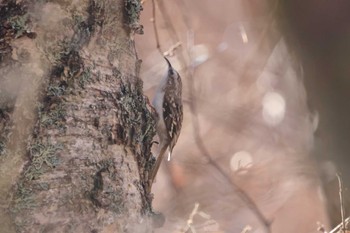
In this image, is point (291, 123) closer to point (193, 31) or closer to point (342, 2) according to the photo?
point (193, 31)

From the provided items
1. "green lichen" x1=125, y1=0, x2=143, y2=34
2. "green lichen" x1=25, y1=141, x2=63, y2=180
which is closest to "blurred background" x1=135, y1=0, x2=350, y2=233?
"green lichen" x1=125, y1=0, x2=143, y2=34

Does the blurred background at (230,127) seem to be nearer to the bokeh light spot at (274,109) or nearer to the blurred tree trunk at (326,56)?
the bokeh light spot at (274,109)

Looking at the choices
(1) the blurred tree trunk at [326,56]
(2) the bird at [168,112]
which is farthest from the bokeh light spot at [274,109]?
(1) the blurred tree trunk at [326,56]

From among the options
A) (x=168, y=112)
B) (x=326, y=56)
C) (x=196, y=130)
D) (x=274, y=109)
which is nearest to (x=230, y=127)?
(x=196, y=130)

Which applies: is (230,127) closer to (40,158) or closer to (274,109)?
(274,109)

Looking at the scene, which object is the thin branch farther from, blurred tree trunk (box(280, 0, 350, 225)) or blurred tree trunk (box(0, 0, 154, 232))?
blurred tree trunk (box(0, 0, 154, 232))

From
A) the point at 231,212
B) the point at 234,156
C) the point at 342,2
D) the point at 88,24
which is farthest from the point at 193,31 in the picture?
the point at 88,24
